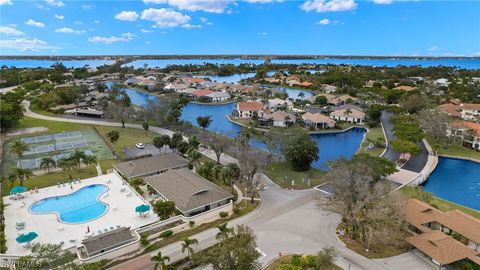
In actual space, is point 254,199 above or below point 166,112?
below

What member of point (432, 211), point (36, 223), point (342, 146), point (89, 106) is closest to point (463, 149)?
point (342, 146)

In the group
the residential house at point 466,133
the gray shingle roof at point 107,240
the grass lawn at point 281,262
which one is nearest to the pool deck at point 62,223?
the gray shingle roof at point 107,240

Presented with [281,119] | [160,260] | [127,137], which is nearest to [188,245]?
[160,260]

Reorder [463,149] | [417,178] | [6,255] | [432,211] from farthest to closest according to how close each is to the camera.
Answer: [463,149], [417,178], [432,211], [6,255]

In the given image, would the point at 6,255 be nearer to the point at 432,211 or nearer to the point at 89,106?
the point at 432,211

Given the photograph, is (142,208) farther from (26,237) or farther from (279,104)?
(279,104)

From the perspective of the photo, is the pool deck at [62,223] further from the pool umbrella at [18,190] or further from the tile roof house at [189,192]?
the tile roof house at [189,192]
